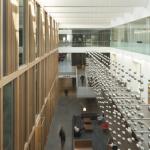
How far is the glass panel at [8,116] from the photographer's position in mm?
7047

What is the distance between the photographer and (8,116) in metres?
7.39

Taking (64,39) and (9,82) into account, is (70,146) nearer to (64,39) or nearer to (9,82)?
(9,82)

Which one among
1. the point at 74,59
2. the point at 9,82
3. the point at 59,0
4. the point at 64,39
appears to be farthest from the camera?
the point at 74,59

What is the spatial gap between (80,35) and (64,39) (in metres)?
1.99

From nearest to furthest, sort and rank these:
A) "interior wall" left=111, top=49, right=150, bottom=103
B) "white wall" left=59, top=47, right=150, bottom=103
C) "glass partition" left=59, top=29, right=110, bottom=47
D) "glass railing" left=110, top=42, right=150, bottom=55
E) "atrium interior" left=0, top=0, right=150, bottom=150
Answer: "atrium interior" left=0, top=0, right=150, bottom=150 < "glass railing" left=110, top=42, right=150, bottom=55 < "interior wall" left=111, top=49, right=150, bottom=103 < "white wall" left=59, top=47, right=150, bottom=103 < "glass partition" left=59, top=29, right=110, bottom=47

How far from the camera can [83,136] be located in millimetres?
17812

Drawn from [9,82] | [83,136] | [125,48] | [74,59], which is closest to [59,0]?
[83,136]

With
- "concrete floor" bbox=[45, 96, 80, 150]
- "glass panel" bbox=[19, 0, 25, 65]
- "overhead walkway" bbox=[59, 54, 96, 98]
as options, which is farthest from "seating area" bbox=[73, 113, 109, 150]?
"glass panel" bbox=[19, 0, 25, 65]

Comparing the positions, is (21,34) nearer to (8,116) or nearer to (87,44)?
(8,116)

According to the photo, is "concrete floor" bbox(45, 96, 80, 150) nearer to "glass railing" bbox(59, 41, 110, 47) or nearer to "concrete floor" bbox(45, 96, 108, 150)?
"concrete floor" bbox(45, 96, 108, 150)

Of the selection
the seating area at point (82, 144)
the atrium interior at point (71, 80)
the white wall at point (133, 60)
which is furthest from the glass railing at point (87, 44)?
the seating area at point (82, 144)

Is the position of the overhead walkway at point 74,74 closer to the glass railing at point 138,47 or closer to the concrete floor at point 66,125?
the concrete floor at point 66,125

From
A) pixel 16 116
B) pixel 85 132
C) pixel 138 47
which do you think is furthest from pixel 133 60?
pixel 16 116

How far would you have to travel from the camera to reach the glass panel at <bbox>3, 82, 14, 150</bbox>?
705cm
